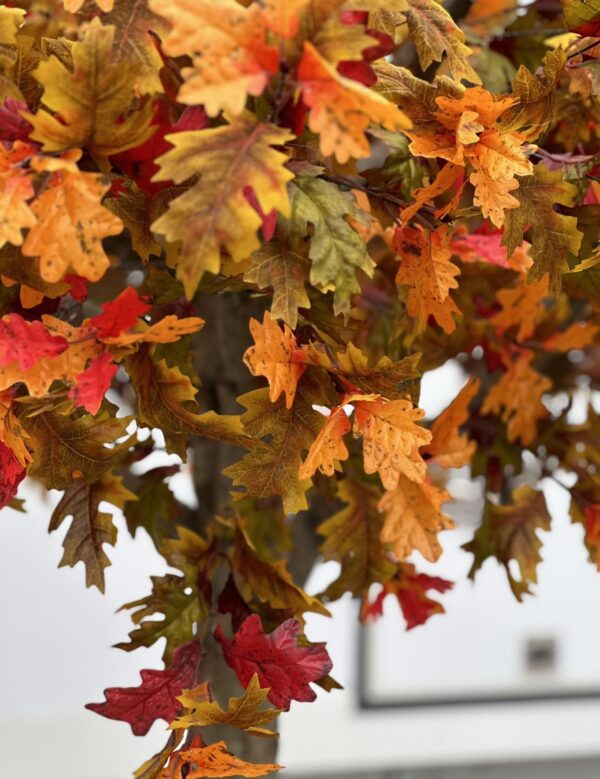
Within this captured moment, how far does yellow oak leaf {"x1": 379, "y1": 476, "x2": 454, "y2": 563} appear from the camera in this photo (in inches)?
17.1

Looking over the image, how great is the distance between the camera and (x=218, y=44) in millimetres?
262

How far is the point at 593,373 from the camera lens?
698 mm

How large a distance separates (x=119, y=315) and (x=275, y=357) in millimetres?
56

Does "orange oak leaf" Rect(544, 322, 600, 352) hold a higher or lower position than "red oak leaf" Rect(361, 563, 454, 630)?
higher

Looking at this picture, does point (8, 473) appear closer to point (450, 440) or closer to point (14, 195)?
point (14, 195)

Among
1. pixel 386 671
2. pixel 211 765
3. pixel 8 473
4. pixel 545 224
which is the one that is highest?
pixel 545 224

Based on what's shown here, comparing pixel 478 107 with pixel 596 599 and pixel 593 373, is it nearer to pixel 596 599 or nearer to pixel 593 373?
pixel 593 373

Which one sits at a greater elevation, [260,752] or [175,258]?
[175,258]

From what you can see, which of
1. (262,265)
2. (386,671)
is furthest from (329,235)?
(386,671)

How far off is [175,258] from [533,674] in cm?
138

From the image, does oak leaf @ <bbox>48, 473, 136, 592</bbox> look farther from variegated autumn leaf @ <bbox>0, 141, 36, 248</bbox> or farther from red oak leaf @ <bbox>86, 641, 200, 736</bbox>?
variegated autumn leaf @ <bbox>0, 141, 36, 248</bbox>

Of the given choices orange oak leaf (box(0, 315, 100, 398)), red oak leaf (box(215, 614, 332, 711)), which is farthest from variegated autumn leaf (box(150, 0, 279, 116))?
red oak leaf (box(215, 614, 332, 711))

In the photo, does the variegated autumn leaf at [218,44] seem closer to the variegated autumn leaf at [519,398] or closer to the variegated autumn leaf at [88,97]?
the variegated autumn leaf at [88,97]

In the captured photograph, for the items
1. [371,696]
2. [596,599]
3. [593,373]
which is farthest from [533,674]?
[593,373]
